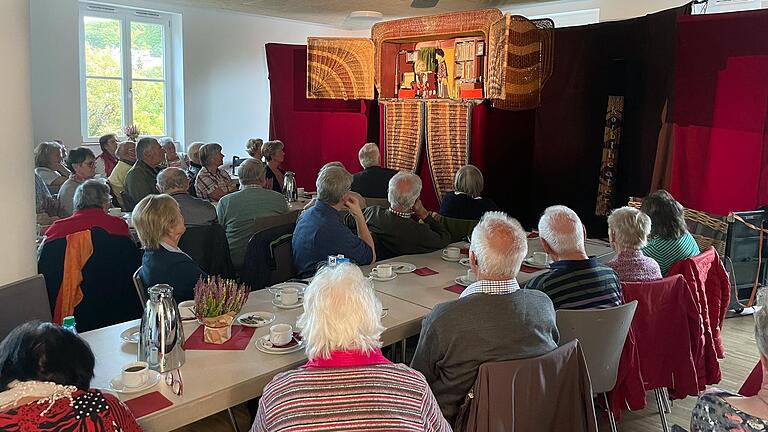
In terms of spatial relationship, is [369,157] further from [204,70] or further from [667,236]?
[204,70]

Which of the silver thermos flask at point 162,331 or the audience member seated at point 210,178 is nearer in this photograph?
the silver thermos flask at point 162,331

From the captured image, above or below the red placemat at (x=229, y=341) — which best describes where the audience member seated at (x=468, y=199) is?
above

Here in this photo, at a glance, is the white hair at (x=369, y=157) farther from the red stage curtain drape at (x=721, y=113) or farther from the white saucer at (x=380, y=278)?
the white saucer at (x=380, y=278)

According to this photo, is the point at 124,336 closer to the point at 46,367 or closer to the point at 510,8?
the point at 46,367

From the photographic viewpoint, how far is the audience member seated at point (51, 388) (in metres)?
1.37

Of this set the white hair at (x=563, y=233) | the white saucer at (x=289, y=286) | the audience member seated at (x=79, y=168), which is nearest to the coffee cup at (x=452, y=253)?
the white hair at (x=563, y=233)

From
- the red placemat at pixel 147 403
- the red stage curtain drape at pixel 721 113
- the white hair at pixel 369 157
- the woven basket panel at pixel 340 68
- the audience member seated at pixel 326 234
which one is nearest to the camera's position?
the red placemat at pixel 147 403

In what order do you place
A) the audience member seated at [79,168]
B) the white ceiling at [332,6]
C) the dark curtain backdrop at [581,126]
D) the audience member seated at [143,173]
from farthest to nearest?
1. the white ceiling at [332,6]
2. the dark curtain backdrop at [581,126]
3. the audience member seated at [143,173]
4. the audience member seated at [79,168]

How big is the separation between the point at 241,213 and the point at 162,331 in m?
2.40

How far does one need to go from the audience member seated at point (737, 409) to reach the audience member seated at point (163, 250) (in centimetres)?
193

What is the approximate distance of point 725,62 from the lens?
4.76 metres

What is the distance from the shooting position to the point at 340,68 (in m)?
7.06

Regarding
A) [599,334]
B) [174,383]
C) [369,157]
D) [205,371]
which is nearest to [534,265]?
[599,334]

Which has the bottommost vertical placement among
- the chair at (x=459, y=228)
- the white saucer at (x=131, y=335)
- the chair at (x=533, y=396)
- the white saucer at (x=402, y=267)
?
the chair at (x=533, y=396)
